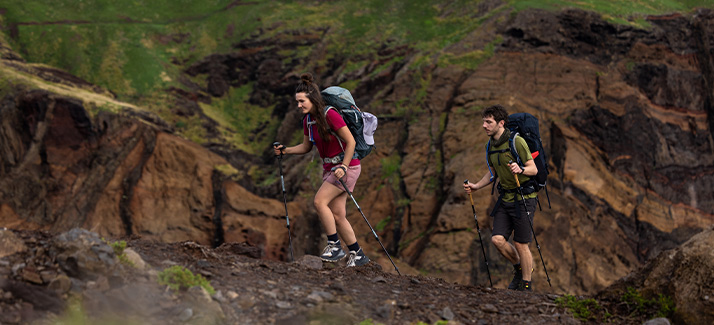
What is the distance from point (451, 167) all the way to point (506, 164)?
62.0 ft

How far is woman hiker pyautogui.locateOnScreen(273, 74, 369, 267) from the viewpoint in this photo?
7.86m

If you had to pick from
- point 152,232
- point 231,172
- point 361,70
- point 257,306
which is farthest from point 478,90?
point 257,306

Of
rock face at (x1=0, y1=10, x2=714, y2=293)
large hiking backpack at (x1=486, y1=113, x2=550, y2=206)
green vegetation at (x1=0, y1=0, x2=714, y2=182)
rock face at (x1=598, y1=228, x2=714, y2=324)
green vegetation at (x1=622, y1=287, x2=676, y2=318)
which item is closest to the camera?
rock face at (x1=598, y1=228, x2=714, y2=324)

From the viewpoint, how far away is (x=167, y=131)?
33812 mm

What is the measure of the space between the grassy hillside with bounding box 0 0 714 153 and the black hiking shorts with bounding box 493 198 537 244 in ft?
77.1

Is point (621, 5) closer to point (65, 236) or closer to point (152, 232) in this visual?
point (152, 232)

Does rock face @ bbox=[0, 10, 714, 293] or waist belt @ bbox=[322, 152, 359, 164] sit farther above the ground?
waist belt @ bbox=[322, 152, 359, 164]

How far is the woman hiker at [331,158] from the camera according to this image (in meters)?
7.86

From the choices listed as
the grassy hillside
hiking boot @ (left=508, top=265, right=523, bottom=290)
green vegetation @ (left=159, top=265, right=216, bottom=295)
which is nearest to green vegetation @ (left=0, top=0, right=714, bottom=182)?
the grassy hillside

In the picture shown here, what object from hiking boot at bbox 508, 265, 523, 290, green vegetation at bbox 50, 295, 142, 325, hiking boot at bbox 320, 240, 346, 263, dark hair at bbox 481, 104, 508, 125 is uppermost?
dark hair at bbox 481, 104, 508, 125

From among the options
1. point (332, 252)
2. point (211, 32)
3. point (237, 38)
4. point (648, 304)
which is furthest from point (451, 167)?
point (211, 32)

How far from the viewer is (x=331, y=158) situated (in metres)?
8.23

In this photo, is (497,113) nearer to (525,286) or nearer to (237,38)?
(525,286)

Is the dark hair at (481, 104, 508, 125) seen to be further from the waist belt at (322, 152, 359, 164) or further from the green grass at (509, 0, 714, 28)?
the green grass at (509, 0, 714, 28)
